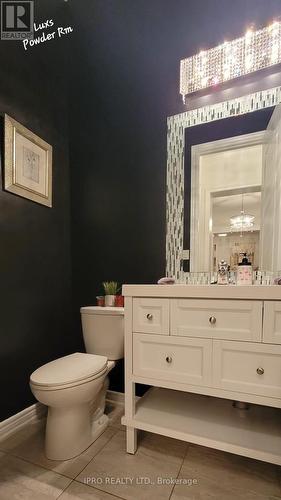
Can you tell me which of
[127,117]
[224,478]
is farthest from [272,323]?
[127,117]

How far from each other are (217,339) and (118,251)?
3.15 feet

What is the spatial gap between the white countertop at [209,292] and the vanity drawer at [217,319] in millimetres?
28

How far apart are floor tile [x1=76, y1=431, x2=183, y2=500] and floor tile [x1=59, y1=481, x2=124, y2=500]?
2 cm

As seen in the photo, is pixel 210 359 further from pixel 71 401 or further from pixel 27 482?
pixel 27 482

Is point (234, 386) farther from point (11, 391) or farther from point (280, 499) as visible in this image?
point (11, 391)

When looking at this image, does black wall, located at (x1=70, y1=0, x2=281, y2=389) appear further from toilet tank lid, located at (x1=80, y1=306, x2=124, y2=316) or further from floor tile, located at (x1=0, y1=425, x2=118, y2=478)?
floor tile, located at (x1=0, y1=425, x2=118, y2=478)

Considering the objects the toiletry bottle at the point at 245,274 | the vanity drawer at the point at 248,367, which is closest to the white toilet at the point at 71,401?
the vanity drawer at the point at 248,367

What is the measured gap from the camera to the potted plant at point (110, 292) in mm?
1692

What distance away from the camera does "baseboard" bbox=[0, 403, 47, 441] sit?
4.53ft

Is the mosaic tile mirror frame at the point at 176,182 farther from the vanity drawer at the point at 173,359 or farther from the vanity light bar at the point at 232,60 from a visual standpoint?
the vanity drawer at the point at 173,359

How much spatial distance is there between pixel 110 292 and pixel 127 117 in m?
1.28

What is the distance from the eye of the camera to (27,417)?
1.53m

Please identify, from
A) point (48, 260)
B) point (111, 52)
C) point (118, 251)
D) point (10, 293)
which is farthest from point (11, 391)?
point (111, 52)

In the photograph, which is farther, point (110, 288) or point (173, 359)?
point (110, 288)
